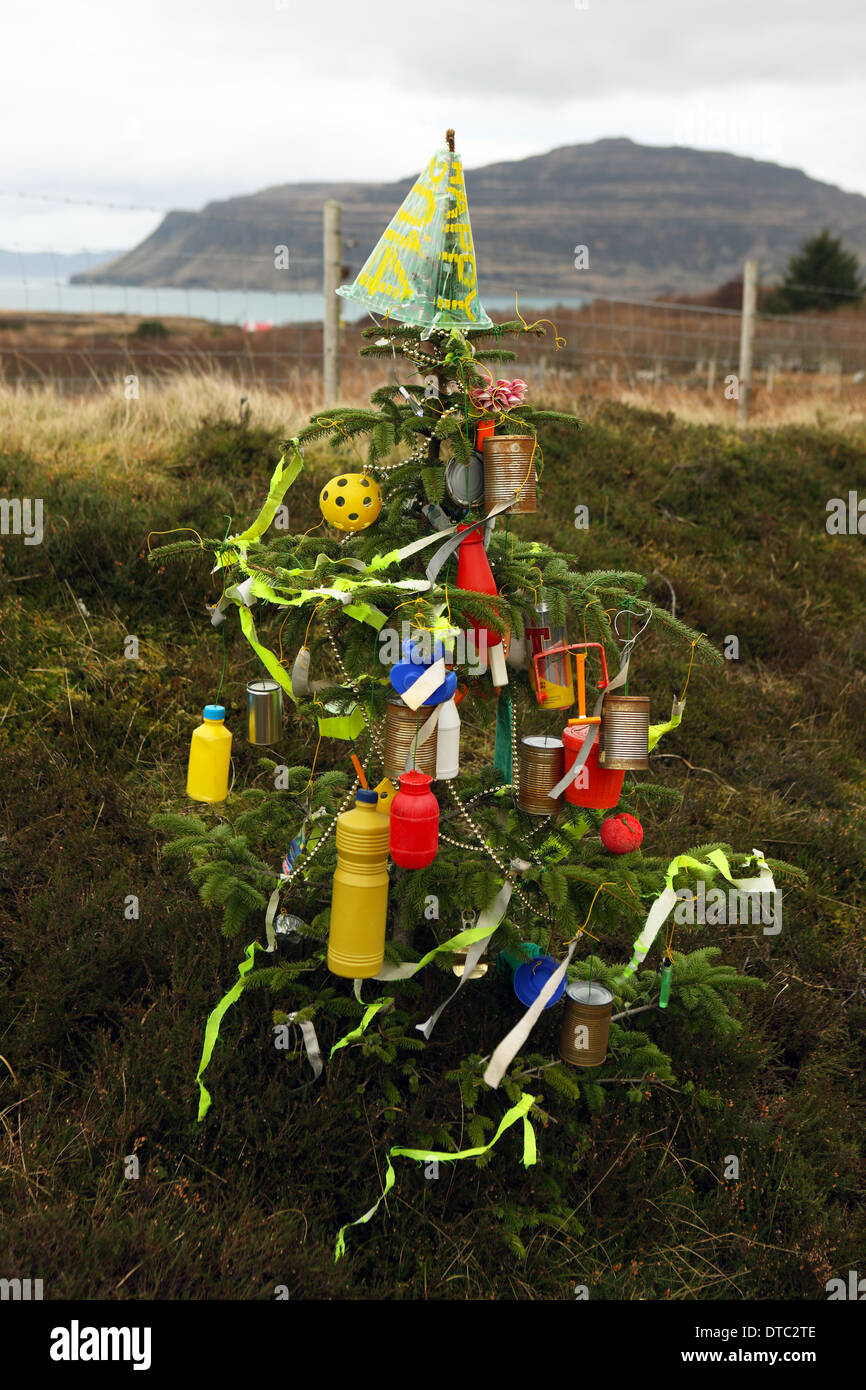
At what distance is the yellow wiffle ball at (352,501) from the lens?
2982 millimetres

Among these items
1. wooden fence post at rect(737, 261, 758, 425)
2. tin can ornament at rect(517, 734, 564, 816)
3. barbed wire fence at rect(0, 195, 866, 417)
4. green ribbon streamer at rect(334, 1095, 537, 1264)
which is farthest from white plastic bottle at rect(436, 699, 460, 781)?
wooden fence post at rect(737, 261, 758, 425)

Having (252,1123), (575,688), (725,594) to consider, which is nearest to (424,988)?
(252,1123)

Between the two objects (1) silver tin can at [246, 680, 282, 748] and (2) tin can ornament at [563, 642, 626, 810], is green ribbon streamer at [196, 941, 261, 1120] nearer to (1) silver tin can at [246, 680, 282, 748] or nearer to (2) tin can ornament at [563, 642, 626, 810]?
(1) silver tin can at [246, 680, 282, 748]

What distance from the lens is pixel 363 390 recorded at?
39.7ft

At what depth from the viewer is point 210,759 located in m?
3.19

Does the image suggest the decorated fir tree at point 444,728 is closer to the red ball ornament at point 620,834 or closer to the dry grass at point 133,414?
the red ball ornament at point 620,834

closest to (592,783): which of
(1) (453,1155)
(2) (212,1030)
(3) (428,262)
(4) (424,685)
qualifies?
(4) (424,685)

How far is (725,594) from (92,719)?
4.97m

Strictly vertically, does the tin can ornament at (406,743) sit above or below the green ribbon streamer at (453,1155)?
above

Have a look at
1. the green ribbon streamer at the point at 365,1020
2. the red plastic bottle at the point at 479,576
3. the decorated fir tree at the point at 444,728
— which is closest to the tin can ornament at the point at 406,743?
the decorated fir tree at the point at 444,728

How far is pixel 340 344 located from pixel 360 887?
7568mm

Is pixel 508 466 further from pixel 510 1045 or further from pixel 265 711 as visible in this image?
pixel 510 1045

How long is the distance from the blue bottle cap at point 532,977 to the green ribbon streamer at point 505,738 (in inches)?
25.3

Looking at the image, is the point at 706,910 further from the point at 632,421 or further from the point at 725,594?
the point at 632,421
